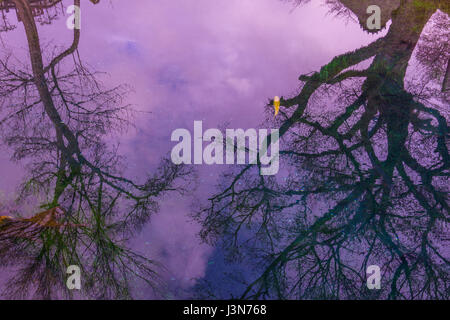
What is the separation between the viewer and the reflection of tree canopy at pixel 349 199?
1.69m

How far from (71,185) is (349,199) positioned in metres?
1.99

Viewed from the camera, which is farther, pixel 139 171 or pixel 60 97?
pixel 60 97

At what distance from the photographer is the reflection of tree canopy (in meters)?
1.69

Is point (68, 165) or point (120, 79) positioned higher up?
point (120, 79)

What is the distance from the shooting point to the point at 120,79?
2.65m

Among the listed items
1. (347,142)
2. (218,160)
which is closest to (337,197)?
(347,142)

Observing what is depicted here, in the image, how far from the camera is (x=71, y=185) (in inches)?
74.4

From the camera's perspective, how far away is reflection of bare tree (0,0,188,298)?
1.61 metres

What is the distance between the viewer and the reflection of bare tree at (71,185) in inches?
63.3

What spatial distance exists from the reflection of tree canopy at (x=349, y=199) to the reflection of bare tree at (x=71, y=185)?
1.76 feet

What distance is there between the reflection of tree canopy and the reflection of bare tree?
1.76 ft

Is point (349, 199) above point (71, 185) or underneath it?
underneath
